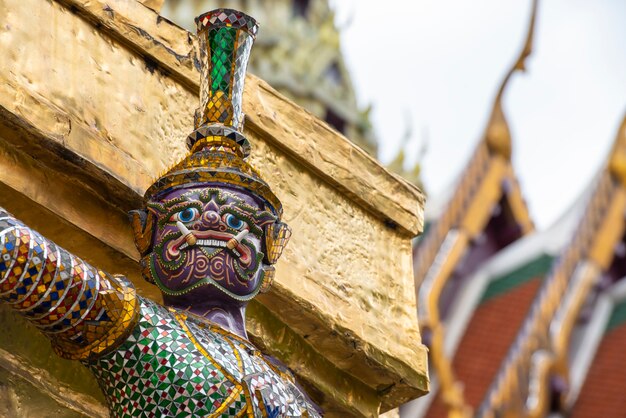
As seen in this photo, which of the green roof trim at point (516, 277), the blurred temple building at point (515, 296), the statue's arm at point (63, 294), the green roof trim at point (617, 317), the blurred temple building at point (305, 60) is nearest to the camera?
the statue's arm at point (63, 294)

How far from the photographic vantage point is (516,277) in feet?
33.7

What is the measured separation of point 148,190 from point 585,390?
7.75m

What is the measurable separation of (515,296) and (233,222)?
7.80m

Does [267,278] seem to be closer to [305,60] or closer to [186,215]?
[186,215]

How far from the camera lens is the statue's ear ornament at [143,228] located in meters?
2.48

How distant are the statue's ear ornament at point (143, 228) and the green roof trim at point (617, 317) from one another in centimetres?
803

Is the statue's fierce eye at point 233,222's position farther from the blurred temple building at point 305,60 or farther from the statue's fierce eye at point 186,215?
the blurred temple building at point 305,60

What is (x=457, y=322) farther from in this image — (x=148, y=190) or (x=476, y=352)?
(x=148, y=190)

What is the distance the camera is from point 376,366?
2.97m

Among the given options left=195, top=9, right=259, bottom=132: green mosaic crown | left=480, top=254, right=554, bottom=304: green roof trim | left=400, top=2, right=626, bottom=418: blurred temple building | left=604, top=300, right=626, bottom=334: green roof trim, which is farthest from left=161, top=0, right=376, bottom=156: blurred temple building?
left=195, top=9, right=259, bottom=132: green mosaic crown

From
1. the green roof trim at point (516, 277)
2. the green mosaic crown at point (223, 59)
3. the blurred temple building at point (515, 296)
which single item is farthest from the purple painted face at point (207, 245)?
the green roof trim at point (516, 277)

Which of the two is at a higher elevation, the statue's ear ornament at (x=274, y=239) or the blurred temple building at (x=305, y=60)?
the blurred temple building at (x=305, y=60)

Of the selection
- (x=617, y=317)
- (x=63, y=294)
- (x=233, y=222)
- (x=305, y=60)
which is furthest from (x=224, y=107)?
(x=305, y=60)

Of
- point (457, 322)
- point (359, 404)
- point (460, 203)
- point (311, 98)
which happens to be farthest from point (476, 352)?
point (359, 404)
